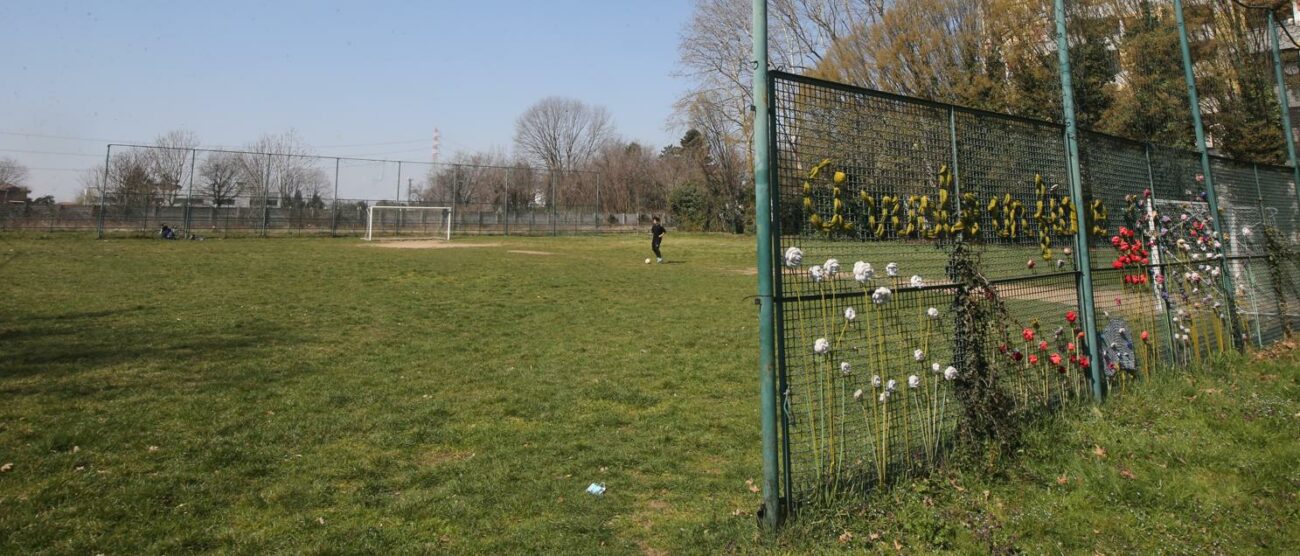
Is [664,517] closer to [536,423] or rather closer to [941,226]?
[536,423]

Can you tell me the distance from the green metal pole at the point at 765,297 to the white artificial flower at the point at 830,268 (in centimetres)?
41

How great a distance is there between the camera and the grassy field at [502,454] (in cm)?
268

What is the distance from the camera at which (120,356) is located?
5.78 m

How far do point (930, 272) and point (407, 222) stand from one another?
32.0m

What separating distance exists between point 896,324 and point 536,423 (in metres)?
2.35

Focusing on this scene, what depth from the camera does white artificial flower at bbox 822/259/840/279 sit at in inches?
114

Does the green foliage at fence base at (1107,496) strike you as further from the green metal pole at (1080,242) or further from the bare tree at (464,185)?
the bare tree at (464,185)

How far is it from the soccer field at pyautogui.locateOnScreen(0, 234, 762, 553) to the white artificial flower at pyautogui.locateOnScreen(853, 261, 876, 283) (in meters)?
0.70

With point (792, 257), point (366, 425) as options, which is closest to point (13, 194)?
point (366, 425)

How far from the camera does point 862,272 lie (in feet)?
9.62

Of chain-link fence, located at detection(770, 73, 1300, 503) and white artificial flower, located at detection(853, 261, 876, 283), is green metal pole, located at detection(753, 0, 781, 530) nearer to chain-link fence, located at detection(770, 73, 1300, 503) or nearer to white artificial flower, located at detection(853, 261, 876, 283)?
chain-link fence, located at detection(770, 73, 1300, 503)

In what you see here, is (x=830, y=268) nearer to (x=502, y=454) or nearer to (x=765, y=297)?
(x=765, y=297)

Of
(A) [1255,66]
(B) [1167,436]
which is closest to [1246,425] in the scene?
(B) [1167,436]

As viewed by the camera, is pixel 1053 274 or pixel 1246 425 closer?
pixel 1246 425
